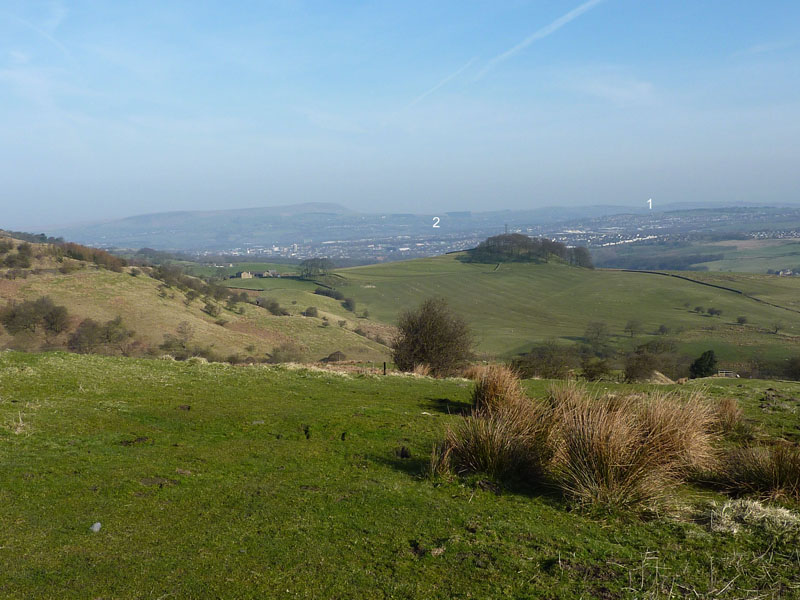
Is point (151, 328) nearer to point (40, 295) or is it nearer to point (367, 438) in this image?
point (40, 295)

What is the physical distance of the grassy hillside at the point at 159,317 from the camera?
49.7 meters

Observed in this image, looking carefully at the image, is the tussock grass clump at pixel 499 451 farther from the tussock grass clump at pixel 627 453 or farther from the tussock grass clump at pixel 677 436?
the tussock grass clump at pixel 677 436

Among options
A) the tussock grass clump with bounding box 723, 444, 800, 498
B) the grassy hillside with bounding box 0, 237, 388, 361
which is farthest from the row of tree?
the tussock grass clump with bounding box 723, 444, 800, 498

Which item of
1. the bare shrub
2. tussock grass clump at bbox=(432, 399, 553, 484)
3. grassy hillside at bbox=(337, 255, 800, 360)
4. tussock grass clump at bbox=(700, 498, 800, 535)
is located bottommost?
grassy hillside at bbox=(337, 255, 800, 360)

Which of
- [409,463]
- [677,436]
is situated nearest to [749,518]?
[677,436]

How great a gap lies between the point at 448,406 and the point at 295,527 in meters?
8.58

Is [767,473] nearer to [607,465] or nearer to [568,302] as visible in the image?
[607,465]

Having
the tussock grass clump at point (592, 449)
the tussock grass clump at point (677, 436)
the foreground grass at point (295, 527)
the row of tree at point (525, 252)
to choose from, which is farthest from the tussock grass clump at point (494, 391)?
the row of tree at point (525, 252)

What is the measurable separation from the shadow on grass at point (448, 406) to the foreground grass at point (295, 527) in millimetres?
2689

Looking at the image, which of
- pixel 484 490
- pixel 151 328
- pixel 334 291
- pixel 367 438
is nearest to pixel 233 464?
pixel 367 438

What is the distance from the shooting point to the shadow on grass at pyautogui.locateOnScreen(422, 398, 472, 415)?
14297mm

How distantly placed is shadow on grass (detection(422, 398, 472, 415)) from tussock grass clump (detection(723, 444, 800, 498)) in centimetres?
668

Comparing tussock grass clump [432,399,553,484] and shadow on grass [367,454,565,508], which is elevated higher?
tussock grass clump [432,399,553,484]

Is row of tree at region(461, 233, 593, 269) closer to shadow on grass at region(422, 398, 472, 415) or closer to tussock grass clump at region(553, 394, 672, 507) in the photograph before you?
shadow on grass at region(422, 398, 472, 415)
